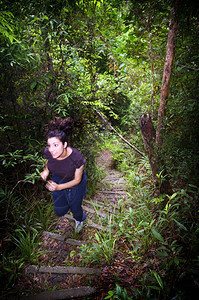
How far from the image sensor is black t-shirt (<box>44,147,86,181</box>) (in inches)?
87.8

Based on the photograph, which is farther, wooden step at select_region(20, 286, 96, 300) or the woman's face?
the woman's face

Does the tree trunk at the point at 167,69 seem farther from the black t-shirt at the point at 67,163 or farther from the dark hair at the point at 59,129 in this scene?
the dark hair at the point at 59,129

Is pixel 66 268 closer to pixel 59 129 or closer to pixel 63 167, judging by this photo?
pixel 63 167

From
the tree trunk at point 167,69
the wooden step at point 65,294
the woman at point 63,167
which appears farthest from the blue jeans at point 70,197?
the tree trunk at point 167,69

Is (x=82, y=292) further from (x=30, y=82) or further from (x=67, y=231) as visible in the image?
(x=30, y=82)

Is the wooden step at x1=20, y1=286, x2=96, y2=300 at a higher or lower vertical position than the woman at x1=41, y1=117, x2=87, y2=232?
lower

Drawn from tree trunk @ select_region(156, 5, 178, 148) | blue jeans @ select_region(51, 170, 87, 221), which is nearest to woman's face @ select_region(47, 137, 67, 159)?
blue jeans @ select_region(51, 170, 87, 221)

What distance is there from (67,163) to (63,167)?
10 centimetres

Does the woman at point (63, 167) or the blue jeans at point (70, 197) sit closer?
the woman at point (63, 167)

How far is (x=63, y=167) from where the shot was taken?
227cm

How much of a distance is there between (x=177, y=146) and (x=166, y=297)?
185 centimetres

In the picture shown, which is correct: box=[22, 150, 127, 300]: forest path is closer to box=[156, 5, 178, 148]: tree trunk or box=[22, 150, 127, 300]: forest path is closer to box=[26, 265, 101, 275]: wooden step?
box=[26, 265, 101, 275]: wooden step

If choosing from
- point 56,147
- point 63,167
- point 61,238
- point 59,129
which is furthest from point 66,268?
point 59,129

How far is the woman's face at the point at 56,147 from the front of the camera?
2021 millimetres
